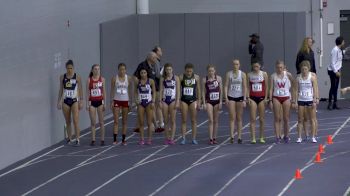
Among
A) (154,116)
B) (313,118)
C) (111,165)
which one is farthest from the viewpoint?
(154,116)

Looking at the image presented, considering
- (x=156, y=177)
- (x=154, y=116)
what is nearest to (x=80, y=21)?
(x=154, y=116)

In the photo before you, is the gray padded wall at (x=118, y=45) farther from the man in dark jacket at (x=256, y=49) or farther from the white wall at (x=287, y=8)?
the man in dark jacket at (x=256, y=49)

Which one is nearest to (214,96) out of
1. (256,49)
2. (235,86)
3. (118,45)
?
(235,86)

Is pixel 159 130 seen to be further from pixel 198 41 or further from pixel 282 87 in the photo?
pixel 198 41

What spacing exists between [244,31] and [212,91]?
863 centimetres

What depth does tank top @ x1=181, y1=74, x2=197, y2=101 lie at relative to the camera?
22.9 metres

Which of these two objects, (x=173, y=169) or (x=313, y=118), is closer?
(x=173, y=169)

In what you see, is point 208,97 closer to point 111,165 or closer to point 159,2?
point 111,165

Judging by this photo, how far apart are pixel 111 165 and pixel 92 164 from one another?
42 cm

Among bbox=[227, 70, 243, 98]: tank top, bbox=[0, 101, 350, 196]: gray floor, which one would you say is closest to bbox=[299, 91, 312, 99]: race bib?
bbox=[0, 101, 350, 196]: gray floor

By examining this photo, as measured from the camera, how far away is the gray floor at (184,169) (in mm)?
18266

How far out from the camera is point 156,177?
19406mm

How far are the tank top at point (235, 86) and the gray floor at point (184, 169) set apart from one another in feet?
3.62

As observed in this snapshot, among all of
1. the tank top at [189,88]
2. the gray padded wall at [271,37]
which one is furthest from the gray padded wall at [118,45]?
the tank top at [189,88]
